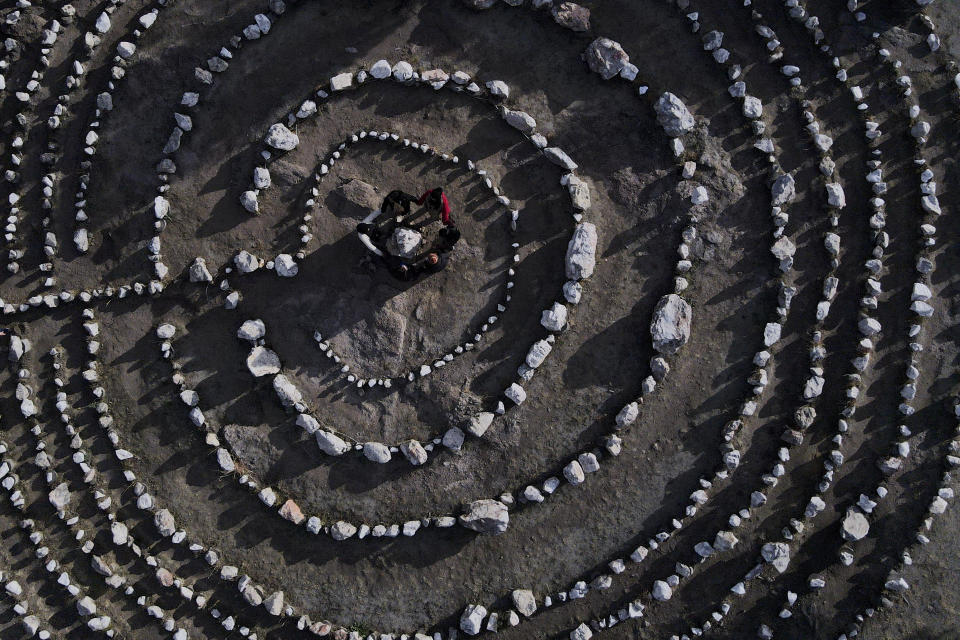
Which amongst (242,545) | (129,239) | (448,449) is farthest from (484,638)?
(129,239)

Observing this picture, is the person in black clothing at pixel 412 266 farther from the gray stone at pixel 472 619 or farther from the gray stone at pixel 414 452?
the gray stone at pixel 472 619

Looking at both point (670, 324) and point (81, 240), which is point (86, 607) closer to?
point (81, 240)

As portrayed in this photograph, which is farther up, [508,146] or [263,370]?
[508,146]

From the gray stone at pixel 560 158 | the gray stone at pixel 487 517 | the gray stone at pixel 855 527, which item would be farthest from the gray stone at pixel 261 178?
the gray stone at pixel 855 527

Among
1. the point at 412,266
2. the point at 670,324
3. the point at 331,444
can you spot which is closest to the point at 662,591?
the point at 670,324

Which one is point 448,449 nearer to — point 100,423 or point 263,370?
point 263,370

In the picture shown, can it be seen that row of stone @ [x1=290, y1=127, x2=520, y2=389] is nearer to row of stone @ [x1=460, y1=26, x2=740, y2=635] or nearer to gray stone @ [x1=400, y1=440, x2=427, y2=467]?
gray stone @ [x1=400, y1=440, x2=427, y2=467]
